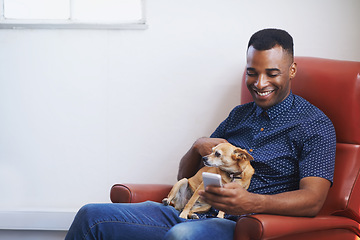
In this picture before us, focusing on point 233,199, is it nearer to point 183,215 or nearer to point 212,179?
point 212,179

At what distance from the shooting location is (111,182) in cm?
268

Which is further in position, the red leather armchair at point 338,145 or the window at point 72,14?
the window at point 72,14

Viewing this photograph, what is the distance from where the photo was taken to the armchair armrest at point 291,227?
145cm

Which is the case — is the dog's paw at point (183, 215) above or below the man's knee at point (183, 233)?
below

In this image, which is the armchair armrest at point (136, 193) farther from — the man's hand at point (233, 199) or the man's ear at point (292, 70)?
the man's ear at point (292, 70)

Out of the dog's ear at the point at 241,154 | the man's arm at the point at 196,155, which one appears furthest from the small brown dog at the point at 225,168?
the man's arm at the point at 196,155

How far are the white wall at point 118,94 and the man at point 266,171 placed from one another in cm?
60

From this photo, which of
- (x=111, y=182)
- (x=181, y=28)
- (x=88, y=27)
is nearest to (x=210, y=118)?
(x=181, y=28)

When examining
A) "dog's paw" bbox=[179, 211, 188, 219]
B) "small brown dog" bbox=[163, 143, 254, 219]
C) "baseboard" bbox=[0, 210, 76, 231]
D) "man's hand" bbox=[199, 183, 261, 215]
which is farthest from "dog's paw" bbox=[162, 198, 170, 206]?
"baseboard" bbox=[0, 210, 76, 231]

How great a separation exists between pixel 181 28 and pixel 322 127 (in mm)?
1102

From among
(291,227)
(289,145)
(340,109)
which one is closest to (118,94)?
(289,145)

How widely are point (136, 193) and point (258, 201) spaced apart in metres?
0.67

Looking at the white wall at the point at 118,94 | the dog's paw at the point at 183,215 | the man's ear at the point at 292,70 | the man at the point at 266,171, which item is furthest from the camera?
the white wall at the point at 118,94

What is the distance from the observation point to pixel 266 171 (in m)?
1.84
